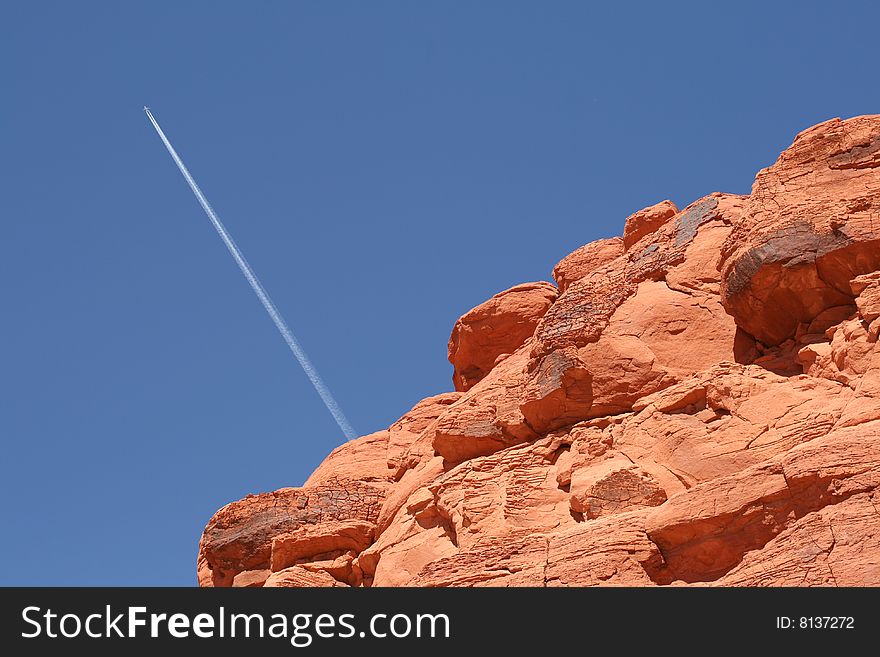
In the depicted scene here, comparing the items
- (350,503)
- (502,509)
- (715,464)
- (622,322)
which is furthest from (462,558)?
(350,503)

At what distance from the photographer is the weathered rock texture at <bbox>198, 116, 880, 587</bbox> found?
27.8 metres

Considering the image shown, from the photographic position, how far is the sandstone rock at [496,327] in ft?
146

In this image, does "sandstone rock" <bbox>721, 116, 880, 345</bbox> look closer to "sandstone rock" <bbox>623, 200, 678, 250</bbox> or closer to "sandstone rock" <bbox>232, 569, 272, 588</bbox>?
"sandstone rock" <bbox>623, 200, 678, 250</bbox>

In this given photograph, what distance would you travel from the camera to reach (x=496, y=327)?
45000 millimetres

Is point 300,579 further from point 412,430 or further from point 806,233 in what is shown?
point 806,233

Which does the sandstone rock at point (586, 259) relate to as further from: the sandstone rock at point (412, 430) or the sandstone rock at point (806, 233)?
the sandstone rock at point (806, 233)

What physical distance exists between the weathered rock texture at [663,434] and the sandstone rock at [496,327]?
0.09 meters

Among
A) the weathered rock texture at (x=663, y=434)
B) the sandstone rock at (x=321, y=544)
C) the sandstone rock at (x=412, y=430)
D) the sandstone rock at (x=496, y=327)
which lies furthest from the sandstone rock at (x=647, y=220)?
the sandstone rock at (x=321, y=544)

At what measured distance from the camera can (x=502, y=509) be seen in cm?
3488

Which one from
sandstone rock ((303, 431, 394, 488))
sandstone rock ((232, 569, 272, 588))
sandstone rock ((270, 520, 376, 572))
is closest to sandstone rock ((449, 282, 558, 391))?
sandstone rock ((303, 431, 394, 488))

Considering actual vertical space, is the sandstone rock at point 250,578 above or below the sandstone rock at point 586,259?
below

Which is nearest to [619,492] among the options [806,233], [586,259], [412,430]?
[806,233]

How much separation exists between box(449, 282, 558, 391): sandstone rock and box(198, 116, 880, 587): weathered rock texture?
9 cm
